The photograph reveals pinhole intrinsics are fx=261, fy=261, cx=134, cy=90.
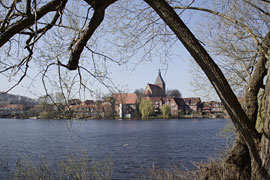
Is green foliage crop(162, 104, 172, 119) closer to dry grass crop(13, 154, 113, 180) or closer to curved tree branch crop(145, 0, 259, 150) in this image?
dry grass crop(13, 154, 113, 180)

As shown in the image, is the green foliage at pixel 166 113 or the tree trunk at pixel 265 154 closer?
the tree trunk at pixel 265 154

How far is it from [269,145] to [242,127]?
12.7 inches

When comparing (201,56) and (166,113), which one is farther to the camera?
(166,113)

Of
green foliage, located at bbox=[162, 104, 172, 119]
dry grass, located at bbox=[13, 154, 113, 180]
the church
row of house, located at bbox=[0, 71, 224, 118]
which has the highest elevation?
the church

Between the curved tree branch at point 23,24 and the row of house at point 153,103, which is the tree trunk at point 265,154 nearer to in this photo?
the row of house at point 153,103

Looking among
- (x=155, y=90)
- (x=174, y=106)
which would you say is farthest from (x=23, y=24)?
(x=155, y=90)

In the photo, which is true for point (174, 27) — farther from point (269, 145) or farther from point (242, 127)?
point (269, 145)

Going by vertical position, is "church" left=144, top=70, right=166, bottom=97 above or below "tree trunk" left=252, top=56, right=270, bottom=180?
above

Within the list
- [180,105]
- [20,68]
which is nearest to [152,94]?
[180,105]

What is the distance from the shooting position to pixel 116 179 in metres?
A: 9.88

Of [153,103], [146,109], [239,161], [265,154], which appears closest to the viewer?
[265,154]

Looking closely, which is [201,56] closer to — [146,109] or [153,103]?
[146,109]

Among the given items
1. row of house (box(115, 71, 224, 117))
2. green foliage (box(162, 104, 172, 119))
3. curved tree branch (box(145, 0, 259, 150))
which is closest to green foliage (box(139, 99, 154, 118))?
green foliage (box(162, 104, 172, 119))

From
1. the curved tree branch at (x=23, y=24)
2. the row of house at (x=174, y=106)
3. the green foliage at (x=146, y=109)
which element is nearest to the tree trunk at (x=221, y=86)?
the curved tree branch at (x=23, y=24)
